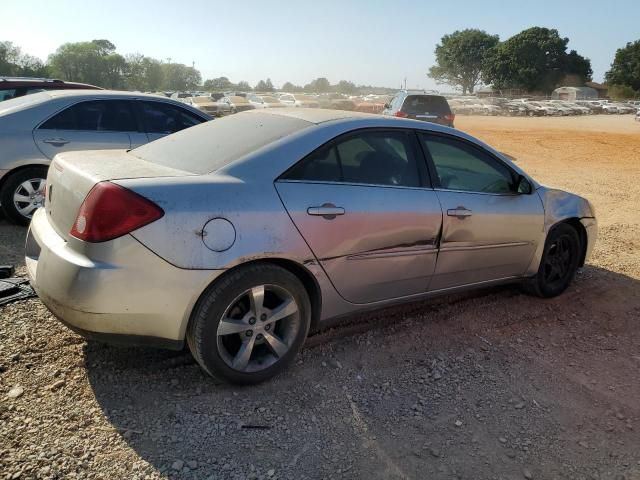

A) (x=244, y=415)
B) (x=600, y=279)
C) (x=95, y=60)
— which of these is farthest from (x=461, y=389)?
(x=95, y=60)

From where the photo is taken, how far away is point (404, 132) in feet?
12.1

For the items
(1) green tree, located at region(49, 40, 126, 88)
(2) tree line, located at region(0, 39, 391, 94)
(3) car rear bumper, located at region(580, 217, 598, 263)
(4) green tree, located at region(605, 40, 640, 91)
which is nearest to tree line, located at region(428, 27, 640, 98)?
(4) green tree, located at region(605, 40, 640, 91)

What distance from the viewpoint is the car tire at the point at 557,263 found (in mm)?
4520

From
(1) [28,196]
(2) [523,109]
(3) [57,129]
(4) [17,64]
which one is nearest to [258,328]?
(1) [28,196]

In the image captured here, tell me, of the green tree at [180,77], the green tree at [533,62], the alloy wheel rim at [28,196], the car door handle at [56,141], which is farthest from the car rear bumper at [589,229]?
the green tree at [180,77]

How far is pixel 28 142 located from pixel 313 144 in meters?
3.98

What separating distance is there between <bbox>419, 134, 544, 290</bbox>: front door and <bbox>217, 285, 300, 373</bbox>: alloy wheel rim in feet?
3.93

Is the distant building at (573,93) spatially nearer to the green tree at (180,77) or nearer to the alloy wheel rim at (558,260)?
the green tree at (180,77)

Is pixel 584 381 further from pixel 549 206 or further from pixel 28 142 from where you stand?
pixel 28 142

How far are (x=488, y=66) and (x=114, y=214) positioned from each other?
4115 inches

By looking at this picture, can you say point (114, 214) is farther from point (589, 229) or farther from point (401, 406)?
point (589, 229)

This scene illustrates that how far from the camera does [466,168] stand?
13.1 feet

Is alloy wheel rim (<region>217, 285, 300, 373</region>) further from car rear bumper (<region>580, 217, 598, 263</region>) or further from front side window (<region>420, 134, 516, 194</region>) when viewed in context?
car rear bumper (<region>580, 217, 598, 263</region>)

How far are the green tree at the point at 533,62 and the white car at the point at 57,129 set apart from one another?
95.2 metres
